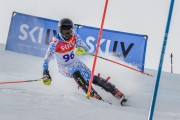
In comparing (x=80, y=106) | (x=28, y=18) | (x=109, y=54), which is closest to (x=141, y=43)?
(x=109, y=54)

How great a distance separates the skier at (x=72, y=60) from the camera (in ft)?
28.3

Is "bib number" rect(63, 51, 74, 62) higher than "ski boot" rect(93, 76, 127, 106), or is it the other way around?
"bib number" rect(63, 51, 74, 62)

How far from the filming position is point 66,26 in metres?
8.27

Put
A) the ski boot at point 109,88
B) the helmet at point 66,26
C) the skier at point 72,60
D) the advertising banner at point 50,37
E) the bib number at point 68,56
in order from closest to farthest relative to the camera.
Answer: the helmet at point 66,26 → the skier at point 72,60 → the ski boot at point 109,88 → the bib number at point 68,56 → the advertising banner at point 50,37

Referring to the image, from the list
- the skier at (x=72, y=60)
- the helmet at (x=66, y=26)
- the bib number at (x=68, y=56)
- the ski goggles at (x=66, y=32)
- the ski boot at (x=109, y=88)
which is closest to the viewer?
the helmet at (x=66, y=26)

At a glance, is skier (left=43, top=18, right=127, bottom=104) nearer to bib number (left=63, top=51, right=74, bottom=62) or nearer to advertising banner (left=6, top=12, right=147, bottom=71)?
bib number (left=63, top=51, right=74, bottom=62)

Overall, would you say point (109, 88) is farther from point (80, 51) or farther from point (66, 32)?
point (66, 32)

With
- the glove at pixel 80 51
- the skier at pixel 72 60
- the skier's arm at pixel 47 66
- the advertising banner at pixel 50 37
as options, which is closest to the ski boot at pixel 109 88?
the skier at pixel 72 60

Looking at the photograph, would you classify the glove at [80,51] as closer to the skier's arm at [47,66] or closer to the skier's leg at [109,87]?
the skier's arm at [47,66]

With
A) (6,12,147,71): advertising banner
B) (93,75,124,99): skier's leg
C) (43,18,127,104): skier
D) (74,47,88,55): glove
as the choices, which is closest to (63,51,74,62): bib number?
(43,18,127,104): skier

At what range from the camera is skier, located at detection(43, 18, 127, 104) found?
339 inches

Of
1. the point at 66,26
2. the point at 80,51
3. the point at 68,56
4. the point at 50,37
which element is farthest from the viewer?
the point at 50,37

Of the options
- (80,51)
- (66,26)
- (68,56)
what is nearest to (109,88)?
(80,51)

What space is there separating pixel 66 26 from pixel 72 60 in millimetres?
1003
